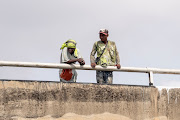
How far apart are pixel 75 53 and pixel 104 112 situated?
1.15 metres

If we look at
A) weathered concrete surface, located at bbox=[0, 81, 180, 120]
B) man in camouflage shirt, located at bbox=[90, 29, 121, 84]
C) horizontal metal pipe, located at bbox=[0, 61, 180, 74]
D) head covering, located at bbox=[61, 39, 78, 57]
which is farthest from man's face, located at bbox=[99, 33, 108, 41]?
weathered concrete surface, located at bbox=[0, 81, 180, 120]

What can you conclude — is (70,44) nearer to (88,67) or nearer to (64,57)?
(64,57)

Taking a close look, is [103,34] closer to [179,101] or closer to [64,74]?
[64,74]

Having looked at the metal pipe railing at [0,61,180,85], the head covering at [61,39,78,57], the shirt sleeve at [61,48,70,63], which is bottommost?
the metal pipe railing at [0,61,180,85]

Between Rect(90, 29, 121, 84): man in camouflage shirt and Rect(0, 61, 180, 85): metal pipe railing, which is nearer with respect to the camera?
Rect(0, 61, 180, 85): metal pipe railing

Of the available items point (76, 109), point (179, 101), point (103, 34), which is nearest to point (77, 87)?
point (76, 109)

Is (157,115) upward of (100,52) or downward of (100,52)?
downward

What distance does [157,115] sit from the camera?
6719 millimetres

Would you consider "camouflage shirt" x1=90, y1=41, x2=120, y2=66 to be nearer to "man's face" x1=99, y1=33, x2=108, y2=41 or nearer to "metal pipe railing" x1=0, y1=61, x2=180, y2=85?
"man's face" x1=99, y1=33, x2=108, y2=41

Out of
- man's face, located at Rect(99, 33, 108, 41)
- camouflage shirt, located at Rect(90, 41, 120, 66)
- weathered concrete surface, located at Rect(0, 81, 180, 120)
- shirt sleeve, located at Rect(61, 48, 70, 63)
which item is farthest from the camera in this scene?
man's face, located at Rect(99, 33, 108, 41)

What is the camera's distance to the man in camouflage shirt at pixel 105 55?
22.7 ft

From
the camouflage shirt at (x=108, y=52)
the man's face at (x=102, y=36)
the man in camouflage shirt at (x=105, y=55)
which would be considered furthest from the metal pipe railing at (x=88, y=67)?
the man's face at (x=102, y=36)

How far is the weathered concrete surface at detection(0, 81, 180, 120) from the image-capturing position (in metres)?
5.99

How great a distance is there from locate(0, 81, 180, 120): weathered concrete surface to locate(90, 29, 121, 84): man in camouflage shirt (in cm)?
42
